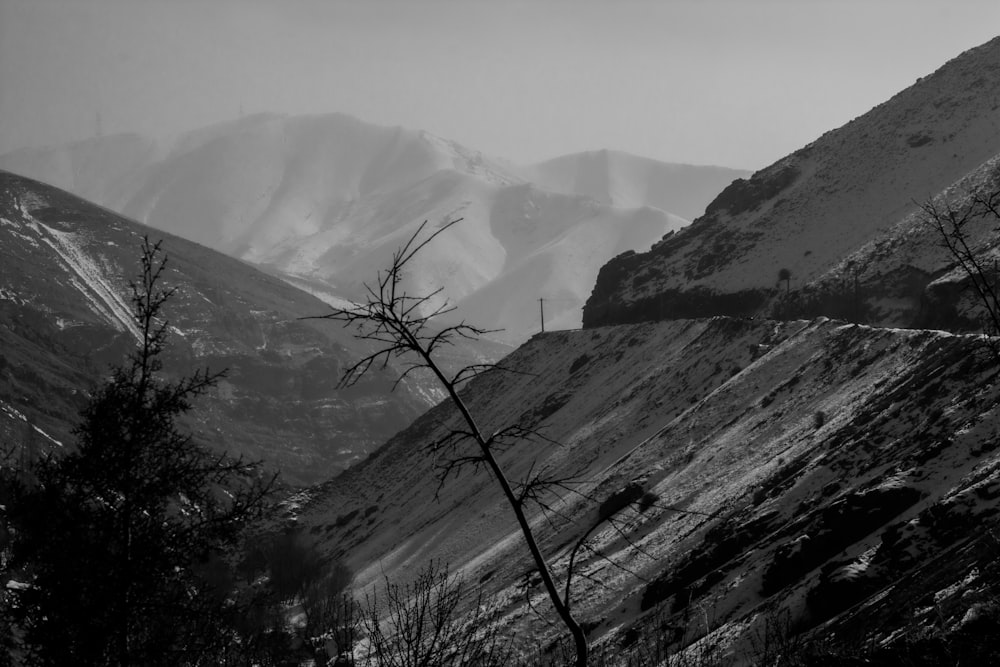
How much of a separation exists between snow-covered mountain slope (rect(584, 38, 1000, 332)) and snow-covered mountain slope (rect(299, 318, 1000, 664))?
31.6ft

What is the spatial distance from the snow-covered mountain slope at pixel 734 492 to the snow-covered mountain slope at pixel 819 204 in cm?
964

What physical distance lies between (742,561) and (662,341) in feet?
162

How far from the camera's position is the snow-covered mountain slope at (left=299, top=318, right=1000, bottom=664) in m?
26.2

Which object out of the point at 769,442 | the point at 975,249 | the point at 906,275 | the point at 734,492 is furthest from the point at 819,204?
the point at 734,492

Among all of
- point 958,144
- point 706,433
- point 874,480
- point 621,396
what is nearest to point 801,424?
point 706,433

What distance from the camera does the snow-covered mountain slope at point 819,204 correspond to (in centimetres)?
9294

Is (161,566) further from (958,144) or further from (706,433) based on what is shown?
Result: (958,144)

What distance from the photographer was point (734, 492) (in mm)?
45875

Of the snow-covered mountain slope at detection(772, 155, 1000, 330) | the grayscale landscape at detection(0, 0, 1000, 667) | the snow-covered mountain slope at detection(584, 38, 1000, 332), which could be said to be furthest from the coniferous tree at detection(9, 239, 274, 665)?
the snow-covered mountain slope at detection(584, 38, 1000, 332)

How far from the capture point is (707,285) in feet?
315

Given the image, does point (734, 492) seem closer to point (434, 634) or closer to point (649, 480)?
point (649, 480)

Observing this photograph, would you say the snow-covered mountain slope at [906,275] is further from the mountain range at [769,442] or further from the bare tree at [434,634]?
the bare tree at [434,634]

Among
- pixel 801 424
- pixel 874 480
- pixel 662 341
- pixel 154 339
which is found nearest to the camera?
pixel 154 339

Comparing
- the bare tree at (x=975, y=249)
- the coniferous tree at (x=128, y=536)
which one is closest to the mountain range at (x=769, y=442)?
the bare tree at (x=975, y=249)
